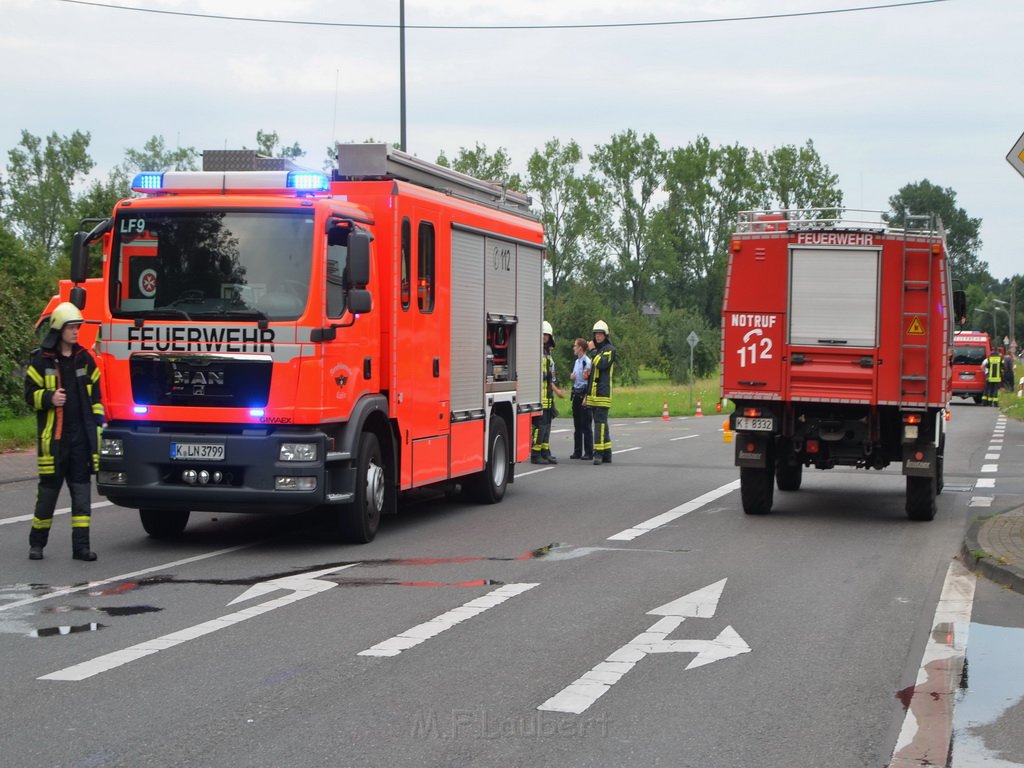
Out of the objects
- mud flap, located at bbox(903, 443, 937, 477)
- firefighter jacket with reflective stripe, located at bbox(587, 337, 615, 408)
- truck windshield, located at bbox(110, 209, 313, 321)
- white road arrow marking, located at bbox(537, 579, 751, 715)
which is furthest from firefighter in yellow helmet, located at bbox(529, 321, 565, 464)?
white road arrow marking, located at bbox(537, 579, 751, 715)

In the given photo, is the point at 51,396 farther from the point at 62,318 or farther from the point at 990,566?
the point at 990,566

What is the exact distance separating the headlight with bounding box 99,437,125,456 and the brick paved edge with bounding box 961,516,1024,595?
22.7ft

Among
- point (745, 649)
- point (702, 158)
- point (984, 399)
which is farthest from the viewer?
point (702, 158)

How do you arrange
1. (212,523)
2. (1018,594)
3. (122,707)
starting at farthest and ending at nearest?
1. (212,523)
2. (1018,594)
3. (122,707)

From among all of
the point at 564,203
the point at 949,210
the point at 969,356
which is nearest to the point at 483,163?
the point at 564,203

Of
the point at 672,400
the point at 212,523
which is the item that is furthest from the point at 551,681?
the point at 672,400

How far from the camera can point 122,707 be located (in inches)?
249

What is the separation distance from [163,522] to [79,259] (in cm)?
251

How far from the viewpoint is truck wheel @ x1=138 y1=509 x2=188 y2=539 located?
12.2 meters

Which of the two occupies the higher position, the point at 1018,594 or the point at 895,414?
the point at 895,414

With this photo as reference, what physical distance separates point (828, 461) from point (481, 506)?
12.5 ft

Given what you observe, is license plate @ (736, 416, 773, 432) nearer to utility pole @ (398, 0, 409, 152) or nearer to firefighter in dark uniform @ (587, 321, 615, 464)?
firefighter in dark uniform @ (587, 321, 615, 464)

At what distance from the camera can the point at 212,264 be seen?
11.3m

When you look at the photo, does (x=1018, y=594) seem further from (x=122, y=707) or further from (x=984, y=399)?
(x=984, y=399)
